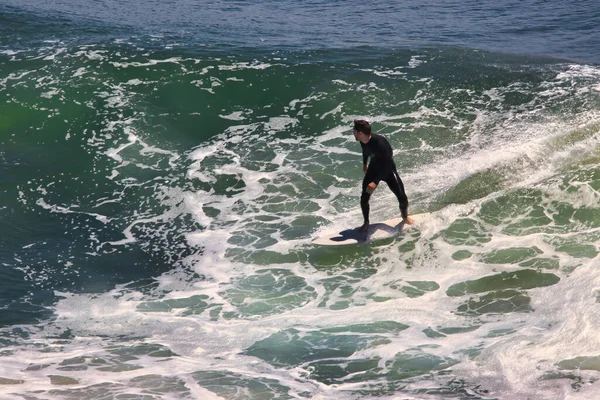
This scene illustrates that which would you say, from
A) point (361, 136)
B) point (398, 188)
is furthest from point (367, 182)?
point (361, 136)

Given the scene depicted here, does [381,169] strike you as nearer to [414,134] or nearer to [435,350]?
[435,350]

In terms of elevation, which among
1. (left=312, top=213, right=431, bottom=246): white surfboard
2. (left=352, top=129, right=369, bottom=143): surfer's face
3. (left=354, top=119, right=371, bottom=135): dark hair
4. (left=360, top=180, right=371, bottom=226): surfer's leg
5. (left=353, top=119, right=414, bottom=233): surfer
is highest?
(left=354, top=119, right=371, bottom=135): dark hair

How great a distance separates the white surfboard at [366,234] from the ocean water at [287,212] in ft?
0.44

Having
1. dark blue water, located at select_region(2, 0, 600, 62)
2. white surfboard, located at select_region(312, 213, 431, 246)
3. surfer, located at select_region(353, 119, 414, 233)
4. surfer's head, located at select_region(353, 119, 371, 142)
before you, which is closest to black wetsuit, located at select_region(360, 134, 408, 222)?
surfer, located at select_region(353, 119, 414, 233)

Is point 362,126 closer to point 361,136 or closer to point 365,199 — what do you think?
point 361,136

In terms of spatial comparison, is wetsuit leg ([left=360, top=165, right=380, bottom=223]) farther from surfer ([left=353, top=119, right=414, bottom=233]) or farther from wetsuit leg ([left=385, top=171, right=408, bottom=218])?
wetsuit leg ([left=385, top=171, right=408, bottom=218])

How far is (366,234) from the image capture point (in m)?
11.8

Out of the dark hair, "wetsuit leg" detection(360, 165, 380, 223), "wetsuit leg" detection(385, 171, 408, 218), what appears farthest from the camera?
"wetsuit leg" detection(385, 171, 408, 218)

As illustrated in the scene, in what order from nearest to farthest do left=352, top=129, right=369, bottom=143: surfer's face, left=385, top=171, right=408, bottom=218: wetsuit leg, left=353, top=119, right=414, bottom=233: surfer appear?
left=352, top=129, right=369, bottom=143: surfer's face, left=353, top=119, right=414, bottom=233: surfer, left=385, top=171, right=408, bottom=218: wetsuit leg

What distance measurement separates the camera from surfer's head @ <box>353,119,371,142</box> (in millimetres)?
10695

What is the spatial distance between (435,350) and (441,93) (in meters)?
9.88

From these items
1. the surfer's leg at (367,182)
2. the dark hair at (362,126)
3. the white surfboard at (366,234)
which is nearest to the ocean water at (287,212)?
the white surfboard at (366,234)

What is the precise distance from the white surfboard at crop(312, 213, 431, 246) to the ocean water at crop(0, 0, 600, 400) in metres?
0.13

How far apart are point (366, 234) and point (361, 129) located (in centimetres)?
178
